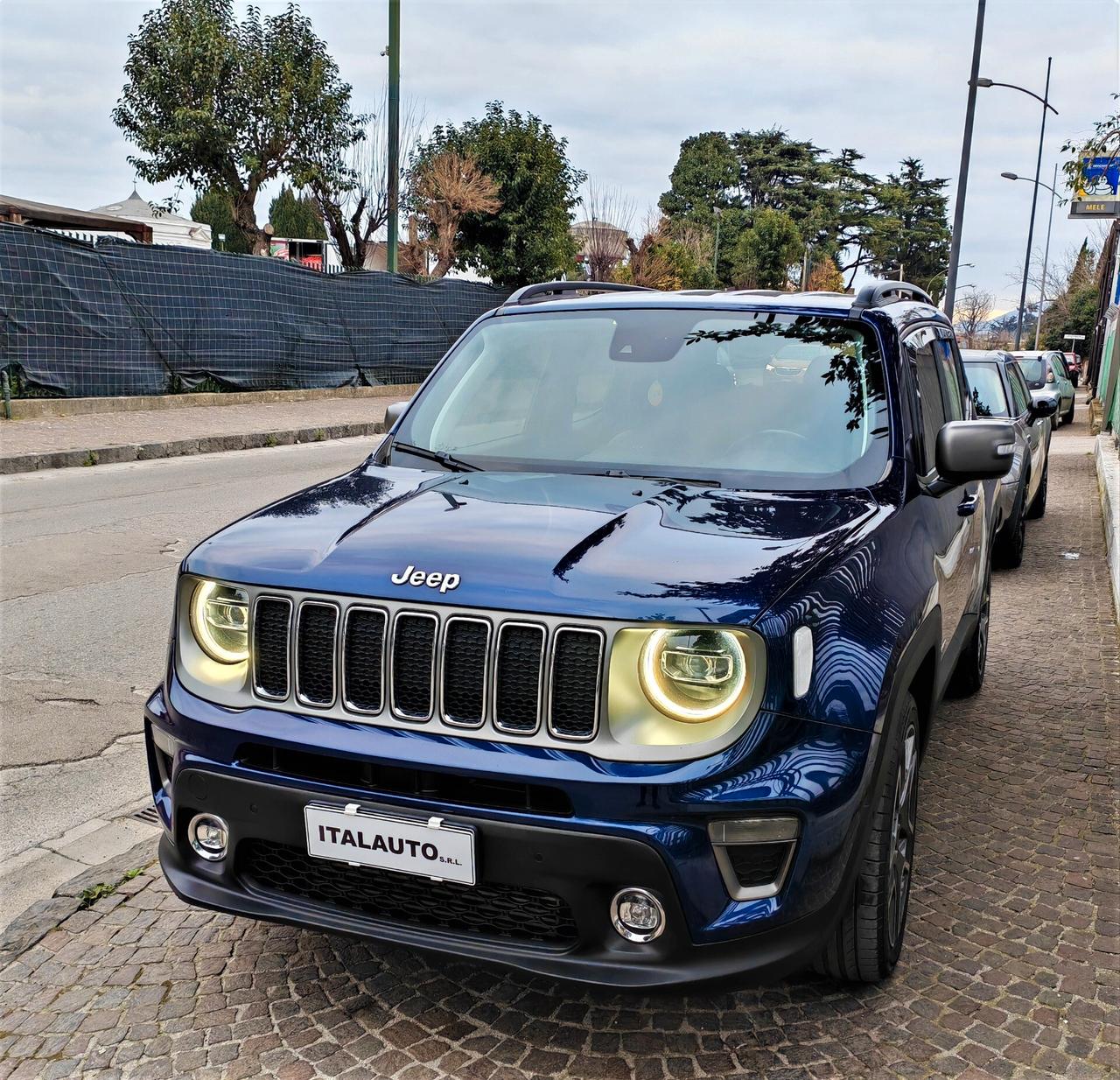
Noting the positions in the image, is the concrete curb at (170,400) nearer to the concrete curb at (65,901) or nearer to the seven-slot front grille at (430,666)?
the concrete curb at (65,901)

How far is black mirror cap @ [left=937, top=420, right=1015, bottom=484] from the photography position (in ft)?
11.1

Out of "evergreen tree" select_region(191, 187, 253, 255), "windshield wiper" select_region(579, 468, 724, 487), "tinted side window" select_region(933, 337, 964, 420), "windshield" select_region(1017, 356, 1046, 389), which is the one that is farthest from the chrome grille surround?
"evergreen tree" select_region(191, 187, 253, 255)

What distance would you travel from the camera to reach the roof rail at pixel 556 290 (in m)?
4.43

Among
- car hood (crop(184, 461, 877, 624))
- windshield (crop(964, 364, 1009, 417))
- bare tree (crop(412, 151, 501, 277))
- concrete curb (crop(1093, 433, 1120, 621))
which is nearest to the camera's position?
car hood (crop(184, 461, 877, 624))

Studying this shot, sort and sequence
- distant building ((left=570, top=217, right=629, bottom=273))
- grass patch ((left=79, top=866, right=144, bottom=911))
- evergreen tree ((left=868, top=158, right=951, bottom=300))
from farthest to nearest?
evergreen tree ((left=868, top=158, right=951, bottom=300)), distant building ((left=570, top=217, right=629, bottom=273)), grass patch ((left=79, top=866, right=144, bottom=911))

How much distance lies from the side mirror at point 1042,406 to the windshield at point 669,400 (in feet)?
23.1

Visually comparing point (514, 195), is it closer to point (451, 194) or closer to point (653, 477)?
point (451, 194)

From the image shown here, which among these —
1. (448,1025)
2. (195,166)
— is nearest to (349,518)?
(448,1025)

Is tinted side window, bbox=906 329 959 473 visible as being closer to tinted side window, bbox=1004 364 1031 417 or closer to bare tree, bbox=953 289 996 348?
tinted side window, bbox=1004 364 1031 417

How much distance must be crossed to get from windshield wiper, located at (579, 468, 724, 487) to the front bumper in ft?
3.32

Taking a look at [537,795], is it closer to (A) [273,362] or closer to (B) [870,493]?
(B) [870,493]

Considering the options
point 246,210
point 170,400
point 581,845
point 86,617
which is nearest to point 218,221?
point 246,210

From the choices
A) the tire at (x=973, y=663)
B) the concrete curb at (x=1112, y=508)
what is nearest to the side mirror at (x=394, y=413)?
the tire at (x=973, y=663)

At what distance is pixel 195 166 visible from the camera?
29.5 meters
